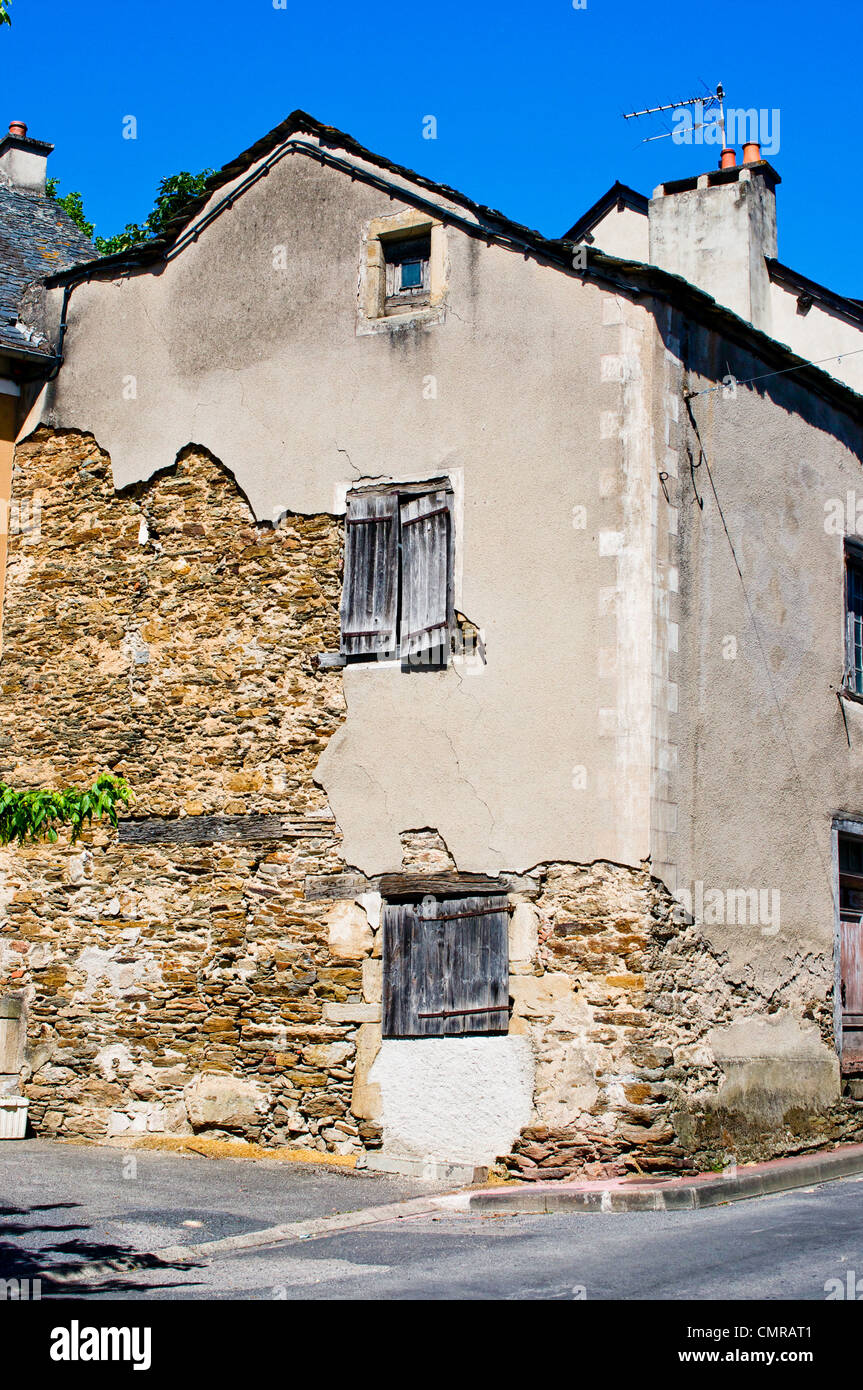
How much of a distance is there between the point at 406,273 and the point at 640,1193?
741 centimetres

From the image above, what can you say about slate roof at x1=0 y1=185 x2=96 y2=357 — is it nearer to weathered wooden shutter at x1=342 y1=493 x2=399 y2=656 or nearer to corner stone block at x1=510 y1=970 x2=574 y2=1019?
weathered wooden shutter at x1=342 y1=493 x2=399 y2=656

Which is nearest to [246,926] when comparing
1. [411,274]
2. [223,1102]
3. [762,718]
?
[223,1102]

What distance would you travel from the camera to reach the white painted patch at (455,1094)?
1095 centimetres

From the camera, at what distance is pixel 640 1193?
9812 millimetres

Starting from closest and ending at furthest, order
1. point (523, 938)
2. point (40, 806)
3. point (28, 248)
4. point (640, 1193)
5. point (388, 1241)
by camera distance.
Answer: point (40, 806) → point (388, 1241) → point (640, 1193) → point (523, 938) → point (28, 248)

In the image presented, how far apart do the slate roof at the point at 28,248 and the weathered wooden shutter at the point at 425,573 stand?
4410mm

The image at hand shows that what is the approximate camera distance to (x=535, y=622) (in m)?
11.5

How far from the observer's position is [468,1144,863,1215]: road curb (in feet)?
32.2

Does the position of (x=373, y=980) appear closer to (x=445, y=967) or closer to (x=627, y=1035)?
(x=445, y=967)

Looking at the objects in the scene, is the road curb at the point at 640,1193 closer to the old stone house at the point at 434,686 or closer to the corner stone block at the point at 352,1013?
the old stone house at the point at 434,686

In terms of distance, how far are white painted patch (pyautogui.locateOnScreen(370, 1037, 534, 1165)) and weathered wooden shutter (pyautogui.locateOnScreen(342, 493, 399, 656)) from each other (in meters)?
3.12

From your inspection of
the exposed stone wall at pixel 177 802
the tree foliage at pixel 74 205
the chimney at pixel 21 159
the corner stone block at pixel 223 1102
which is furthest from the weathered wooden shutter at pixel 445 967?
the tree foliage at pixel 74 205

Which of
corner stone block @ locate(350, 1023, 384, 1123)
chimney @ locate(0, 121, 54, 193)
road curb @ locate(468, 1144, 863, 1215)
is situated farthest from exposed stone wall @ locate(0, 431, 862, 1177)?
chimney @ locate(0, 121, 54, 193)
